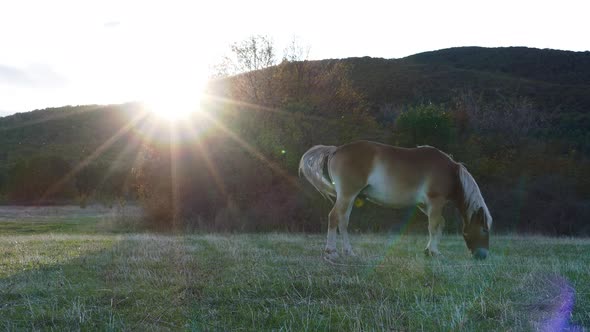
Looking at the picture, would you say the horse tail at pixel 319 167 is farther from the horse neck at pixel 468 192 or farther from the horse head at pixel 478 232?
the horse head at pixel 478 232

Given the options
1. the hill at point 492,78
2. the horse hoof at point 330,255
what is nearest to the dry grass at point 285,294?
the horse hoof at point 330,255

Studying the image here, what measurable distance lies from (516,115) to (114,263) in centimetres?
4950

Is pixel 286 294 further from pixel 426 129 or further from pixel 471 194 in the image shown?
pixel 426 129

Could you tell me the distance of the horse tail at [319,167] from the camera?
10359 mm

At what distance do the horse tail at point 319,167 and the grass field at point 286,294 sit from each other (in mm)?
1752

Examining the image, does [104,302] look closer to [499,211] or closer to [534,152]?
[499,211]

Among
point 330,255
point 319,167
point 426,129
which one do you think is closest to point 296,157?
point 426,129

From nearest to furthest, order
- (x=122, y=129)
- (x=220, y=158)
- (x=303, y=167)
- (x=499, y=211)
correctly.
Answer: (x=303, y=167) < (x=499, y=211) < (x=220, y=158) < (x=122, y=129)

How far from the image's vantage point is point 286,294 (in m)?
5.78

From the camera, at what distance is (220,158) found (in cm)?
2605

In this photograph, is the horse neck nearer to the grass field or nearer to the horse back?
the horse back

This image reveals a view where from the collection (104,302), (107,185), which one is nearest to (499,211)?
(104,302)

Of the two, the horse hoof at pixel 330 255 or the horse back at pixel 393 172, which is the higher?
the horse back at pixel 393 172

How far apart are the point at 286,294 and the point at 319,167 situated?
4.83 metres
